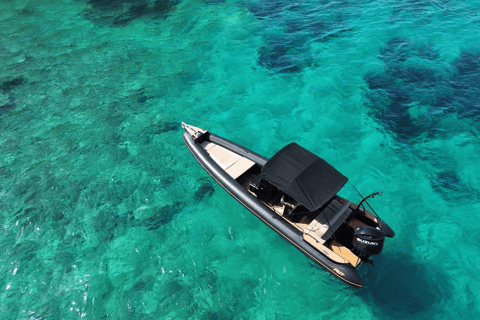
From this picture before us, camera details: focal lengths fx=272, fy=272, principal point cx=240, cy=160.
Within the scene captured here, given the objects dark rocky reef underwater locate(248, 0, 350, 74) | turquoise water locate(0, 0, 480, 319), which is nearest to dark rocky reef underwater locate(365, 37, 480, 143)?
turquoise water locate(0, 0, 480, 319)

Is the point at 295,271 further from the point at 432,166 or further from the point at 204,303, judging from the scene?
the point at 432,166

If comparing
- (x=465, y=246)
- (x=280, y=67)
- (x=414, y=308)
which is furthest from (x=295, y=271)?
(x=280, y=67)

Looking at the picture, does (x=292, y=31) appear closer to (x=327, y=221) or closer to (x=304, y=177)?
(x=304, y=177)

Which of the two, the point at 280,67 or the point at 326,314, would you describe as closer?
the point at 326,314

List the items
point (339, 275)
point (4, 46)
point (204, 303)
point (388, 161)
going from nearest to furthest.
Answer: point (339, 275) < point (204, 303) < point (388, 161) < point (4, 46)

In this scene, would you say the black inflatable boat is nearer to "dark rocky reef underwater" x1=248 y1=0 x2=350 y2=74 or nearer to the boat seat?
the boat seat

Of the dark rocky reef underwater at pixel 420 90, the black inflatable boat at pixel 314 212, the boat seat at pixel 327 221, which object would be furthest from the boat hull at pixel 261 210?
the dark rocky reef underwater at pixel 420 90

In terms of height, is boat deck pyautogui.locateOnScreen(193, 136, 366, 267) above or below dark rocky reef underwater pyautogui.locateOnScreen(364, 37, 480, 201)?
below
